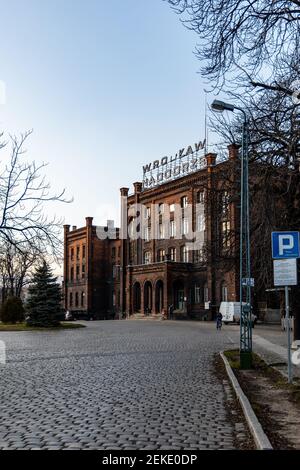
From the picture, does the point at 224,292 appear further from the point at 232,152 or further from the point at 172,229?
the point at 232,152

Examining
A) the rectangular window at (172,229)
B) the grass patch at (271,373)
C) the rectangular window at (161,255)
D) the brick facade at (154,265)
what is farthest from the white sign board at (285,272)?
the rectangular window at (161,255)

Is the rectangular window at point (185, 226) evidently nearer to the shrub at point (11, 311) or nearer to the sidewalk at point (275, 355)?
A: the shrub at point (11, 311)

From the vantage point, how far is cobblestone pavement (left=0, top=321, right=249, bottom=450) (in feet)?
23.2

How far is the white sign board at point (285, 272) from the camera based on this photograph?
495 inches

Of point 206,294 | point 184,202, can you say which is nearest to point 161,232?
point 184,202

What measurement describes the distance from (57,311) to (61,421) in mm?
34847

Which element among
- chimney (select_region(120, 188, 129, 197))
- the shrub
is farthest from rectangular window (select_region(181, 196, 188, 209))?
the shrub

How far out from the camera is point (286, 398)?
36.3 ft

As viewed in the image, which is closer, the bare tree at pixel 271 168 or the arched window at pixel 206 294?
the bare tree at pixel 271 168

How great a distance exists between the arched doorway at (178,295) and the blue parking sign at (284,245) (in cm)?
5119

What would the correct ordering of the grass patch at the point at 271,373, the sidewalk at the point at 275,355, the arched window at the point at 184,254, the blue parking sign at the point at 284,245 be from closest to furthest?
the grass patch at the point at 271,373 → the blue parking sign at the point at 284,245 → the sidewalk at the point at 275,355 → the arched window at the point at 184,254

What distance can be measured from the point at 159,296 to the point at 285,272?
52.6 m
